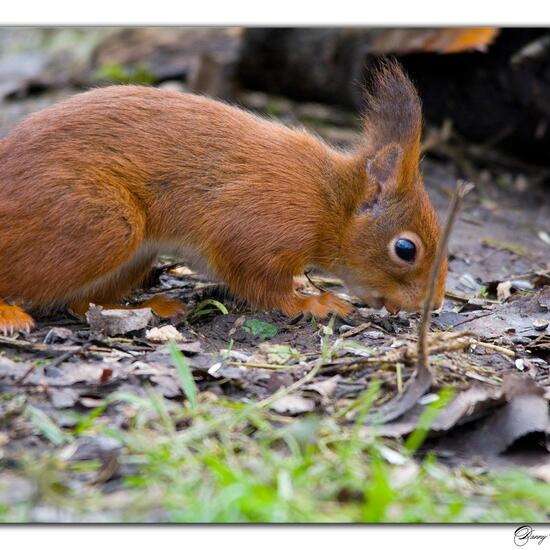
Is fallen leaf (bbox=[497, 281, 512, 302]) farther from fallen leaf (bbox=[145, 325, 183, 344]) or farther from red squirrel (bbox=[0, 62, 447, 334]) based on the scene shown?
fallen leaf (bbox=[145, 325, 183, 344])

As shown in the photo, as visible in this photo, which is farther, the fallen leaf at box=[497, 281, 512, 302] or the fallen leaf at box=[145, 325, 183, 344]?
the fallen leaf at box=[497, 281, 512, 302]

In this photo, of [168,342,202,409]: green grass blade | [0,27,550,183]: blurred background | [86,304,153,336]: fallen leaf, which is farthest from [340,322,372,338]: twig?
[0,27,550,183]: blurred background

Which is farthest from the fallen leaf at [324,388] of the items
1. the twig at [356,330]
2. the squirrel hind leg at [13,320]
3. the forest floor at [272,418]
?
the squirrel hind leg at [13,320]

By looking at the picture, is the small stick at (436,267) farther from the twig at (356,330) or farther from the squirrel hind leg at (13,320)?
the squirrel hind leg at (13,320)

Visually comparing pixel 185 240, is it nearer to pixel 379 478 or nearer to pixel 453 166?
pixel 379 478

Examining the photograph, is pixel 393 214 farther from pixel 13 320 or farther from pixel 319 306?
pixel 13 320

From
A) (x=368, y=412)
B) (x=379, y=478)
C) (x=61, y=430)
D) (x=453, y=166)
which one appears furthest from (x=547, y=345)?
(x=453, y=166)

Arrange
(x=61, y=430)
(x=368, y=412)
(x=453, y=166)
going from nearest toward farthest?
(x=61, y=430)
(x=368, y=412)
(x=453, y=166)
